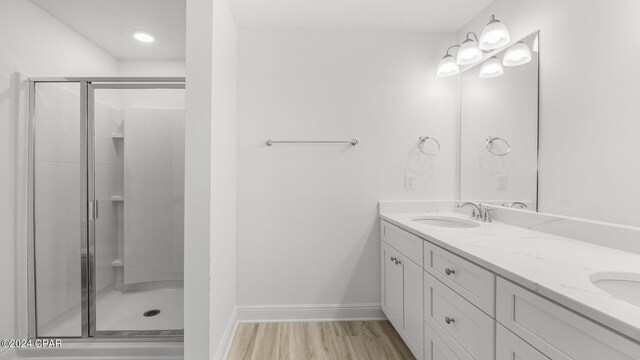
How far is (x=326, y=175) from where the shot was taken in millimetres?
2184

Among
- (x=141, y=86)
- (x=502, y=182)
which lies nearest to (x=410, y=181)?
(x=502, y=182)

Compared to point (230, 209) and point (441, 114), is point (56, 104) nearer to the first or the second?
point (230, 209)

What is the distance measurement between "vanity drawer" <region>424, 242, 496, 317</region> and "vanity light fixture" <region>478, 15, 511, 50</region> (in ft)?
4.17

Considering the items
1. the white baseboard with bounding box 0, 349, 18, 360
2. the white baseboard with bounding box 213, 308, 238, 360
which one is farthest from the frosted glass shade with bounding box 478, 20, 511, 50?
the white baseboard with bounding box 0, 349, 18, 360

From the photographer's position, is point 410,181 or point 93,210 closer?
point 93,210

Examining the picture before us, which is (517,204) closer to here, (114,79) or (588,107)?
(588,107)

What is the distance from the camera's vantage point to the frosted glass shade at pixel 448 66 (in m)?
2.00

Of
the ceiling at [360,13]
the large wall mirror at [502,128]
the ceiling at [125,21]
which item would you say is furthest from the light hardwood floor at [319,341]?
the ceiling at [125,21]

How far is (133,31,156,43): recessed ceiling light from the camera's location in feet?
7.43

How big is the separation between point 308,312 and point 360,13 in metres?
2.24

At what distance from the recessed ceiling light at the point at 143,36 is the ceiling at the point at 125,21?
0.04 metres

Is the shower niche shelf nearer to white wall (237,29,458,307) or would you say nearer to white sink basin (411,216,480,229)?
white wall (237,29,458,307)

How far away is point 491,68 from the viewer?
6.00 feet

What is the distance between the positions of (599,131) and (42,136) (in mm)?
3121
